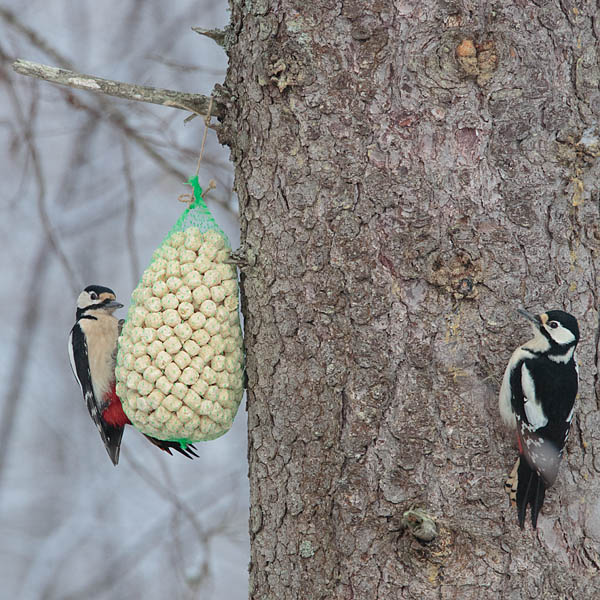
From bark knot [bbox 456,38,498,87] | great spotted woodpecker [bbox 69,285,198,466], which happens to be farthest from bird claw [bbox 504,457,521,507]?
great spotted woodpecker [bbox 69,285,198,466]

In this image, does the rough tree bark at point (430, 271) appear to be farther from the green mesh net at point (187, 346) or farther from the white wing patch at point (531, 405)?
the green mesh net at point (187, 346)

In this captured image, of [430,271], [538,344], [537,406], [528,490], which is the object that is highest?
[430,271]

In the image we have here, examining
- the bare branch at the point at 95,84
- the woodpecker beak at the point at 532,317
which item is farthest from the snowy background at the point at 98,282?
the woodpecker beak at the point at 532,317

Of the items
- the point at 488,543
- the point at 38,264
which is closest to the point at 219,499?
the point at 38,264

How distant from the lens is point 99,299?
2543 millimetres

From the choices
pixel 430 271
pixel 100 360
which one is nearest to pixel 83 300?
pixel 100 360

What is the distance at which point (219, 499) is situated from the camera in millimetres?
4520

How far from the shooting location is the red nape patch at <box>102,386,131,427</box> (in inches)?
94.7

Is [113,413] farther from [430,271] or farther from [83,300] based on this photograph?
A: [430,271]

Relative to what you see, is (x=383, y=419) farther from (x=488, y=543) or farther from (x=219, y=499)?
(x=219, y=499)

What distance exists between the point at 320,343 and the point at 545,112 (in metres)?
0.73

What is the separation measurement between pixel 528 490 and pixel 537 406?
18 cm

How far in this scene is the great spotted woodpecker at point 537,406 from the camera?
1.64 m

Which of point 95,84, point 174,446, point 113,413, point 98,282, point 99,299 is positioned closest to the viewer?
point 95,84
